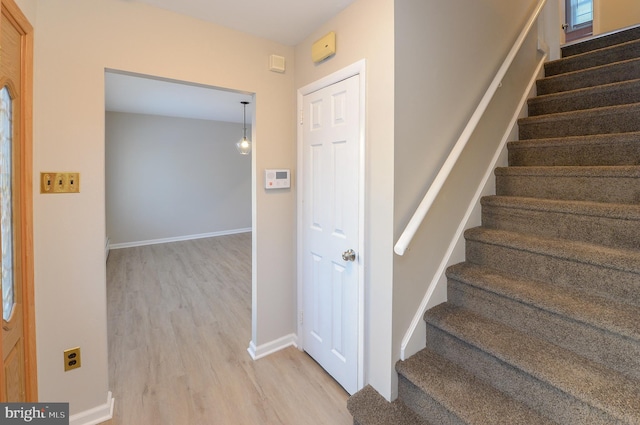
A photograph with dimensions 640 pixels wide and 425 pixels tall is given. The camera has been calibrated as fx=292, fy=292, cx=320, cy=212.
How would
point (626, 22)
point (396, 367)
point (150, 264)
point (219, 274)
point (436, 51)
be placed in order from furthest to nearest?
point (150, 264) < point (219, 274) < point (626, 22) < point (436, 51) < point (396, 367)

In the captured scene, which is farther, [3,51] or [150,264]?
[150,264]

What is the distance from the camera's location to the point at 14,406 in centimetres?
123

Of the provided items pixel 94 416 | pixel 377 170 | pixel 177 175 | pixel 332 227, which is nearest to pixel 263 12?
pixel 377 170

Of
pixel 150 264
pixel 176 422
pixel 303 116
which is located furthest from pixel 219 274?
pixel 303 116

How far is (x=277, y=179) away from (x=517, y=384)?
1.89 metres

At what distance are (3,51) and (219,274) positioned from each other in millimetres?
3539

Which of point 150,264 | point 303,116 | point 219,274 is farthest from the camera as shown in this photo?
point 150,264

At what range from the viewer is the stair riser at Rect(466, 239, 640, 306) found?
131 centimetres

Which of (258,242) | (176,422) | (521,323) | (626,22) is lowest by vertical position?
(176,422)

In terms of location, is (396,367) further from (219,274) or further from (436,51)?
(219,274)

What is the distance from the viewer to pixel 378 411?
152cm

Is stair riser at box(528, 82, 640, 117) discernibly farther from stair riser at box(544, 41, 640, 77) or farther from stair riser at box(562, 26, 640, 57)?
stair riser at box(562, 26, 640, 57)

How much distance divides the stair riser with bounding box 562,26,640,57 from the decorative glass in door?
14.2 ft

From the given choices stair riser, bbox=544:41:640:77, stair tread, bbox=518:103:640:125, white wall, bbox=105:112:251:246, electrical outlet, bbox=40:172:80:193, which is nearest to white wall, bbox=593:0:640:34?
stair riser, bbox=544:41:640:77
